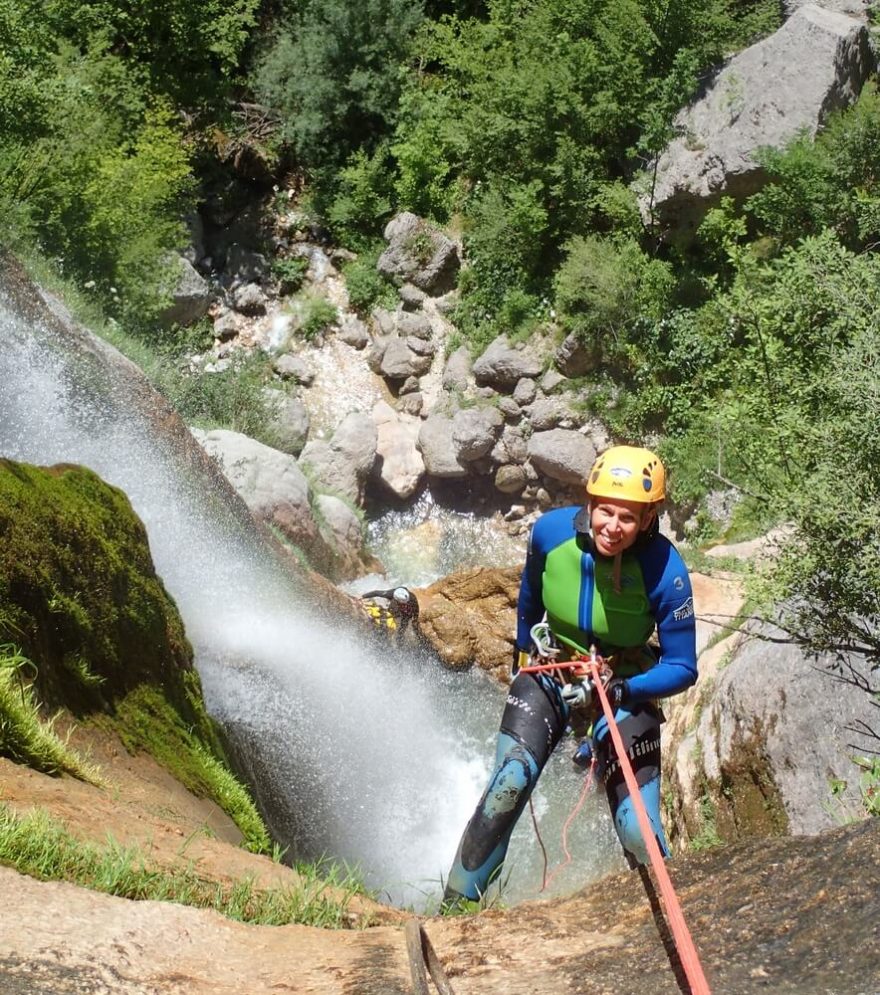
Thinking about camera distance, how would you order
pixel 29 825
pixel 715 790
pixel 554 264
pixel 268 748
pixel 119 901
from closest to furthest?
pixel 119 901
pixel 29 825
pixel 715 790
pixel 268 748
pixel 554 264

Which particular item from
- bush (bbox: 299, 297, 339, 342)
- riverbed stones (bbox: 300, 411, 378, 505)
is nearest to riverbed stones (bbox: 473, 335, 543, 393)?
riverbed stones (bbox: 300, 411, 378, 505)

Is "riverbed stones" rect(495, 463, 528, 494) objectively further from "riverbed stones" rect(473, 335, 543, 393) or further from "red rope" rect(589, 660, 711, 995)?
"red rope" rect(589, 660, 711, 995)

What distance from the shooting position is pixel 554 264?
1686 centimetres

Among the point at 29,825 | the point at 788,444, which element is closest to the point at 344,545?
the point at 788,444

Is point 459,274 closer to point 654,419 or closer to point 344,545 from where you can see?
point 654,419

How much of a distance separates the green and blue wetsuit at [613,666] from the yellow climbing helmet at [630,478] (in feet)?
0.79

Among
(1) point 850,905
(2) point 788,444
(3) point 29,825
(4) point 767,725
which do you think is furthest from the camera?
(4) point 767,725

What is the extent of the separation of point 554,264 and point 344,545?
6546mm

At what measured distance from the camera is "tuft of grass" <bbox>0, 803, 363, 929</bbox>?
315cm

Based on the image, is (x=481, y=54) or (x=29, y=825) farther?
(x=481, y=54)

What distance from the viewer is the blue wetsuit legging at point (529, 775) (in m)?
Answer: 4.45

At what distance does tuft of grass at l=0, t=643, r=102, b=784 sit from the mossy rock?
0.19m

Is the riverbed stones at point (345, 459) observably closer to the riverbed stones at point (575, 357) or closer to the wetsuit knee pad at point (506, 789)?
the riverbed stones at point (575, 357)

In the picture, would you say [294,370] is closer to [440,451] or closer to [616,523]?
[440,451]
